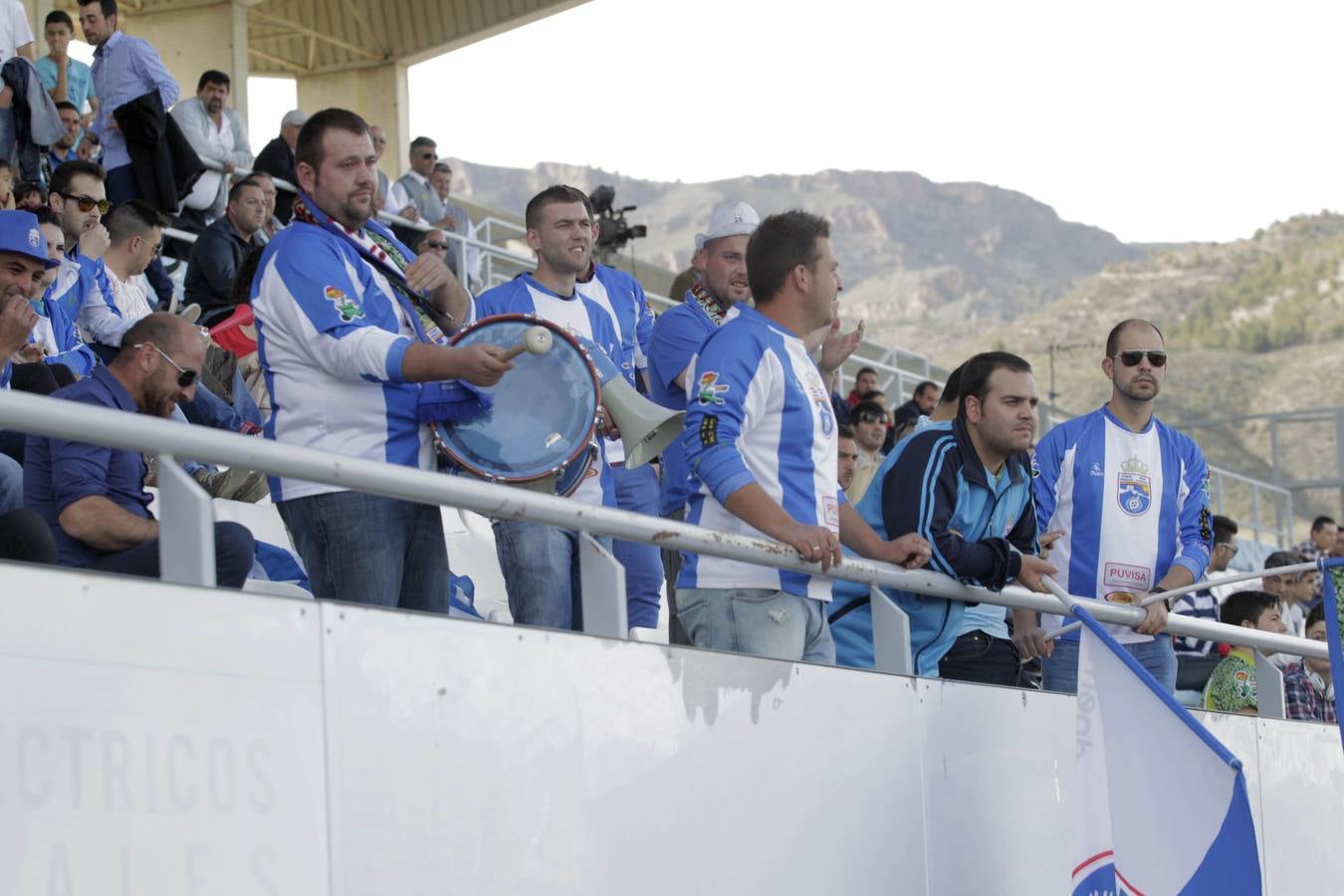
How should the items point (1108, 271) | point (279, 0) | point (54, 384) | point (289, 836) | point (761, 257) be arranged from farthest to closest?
point (1108, 271) → point (279, 0) → point (54, 384) → point (761, 257) → point (289, 836)

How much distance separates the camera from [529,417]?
4543mm

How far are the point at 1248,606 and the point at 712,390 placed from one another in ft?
15.5

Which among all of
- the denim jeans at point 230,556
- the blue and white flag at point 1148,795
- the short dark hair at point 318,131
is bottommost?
the blue and white flag at point 1148,795

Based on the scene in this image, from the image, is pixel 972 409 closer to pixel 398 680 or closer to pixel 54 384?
pixel 398 680

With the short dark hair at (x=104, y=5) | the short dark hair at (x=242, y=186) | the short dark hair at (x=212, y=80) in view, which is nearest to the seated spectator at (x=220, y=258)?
the short dark hair at (x=242, y=186)

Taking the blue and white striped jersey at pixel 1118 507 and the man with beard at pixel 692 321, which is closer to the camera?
the man with beard at pixel 692 321

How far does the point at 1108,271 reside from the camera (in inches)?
3984

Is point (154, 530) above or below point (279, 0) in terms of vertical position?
below

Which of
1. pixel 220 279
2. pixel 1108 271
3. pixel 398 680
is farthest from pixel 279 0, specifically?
Answer: pixel 1108 271

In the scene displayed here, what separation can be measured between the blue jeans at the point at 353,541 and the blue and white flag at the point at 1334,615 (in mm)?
2914

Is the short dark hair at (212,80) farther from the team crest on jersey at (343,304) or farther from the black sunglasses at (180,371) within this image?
the team crest on jersey at (343,304)

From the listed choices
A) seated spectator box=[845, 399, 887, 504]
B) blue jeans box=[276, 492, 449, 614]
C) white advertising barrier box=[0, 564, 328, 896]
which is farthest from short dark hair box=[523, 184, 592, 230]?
seated spectator box=[845, 399, 887, 504]

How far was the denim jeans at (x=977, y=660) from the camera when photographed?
5.48 m

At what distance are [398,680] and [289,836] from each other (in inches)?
15.7
